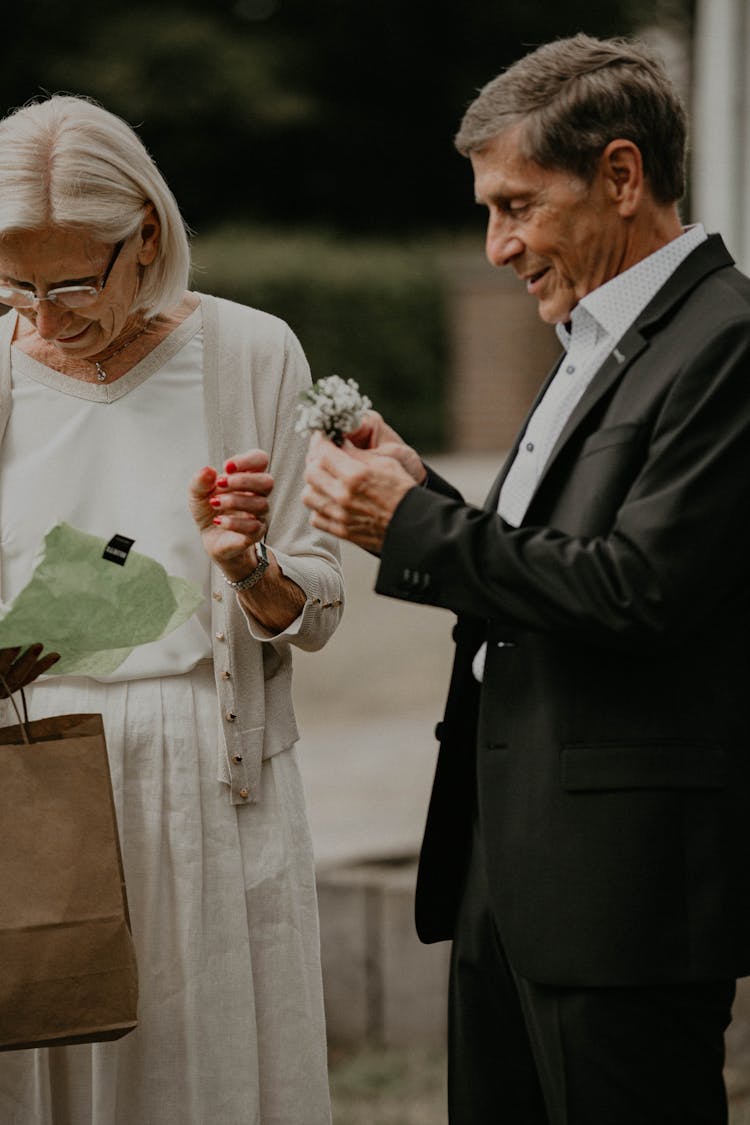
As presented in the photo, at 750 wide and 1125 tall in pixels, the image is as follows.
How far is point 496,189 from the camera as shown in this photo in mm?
2359

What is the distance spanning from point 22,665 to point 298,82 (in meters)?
23.7

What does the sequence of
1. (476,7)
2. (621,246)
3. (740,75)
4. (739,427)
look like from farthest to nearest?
(476,7) → (740,75) → (621,246) → (739,427)

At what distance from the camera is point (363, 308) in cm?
2034

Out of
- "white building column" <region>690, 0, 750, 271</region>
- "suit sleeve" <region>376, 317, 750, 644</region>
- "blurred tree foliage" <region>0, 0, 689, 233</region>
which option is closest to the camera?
"suit sleeve" <region>376, 317, 750, 644</region>

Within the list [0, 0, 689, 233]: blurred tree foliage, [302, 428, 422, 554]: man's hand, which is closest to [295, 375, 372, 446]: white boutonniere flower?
[302, 428, 422, 554]: man's hand

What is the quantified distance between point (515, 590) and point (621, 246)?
509mm

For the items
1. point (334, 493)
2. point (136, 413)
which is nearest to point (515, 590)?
point (334, 493)

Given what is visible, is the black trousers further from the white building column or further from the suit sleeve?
the white building column

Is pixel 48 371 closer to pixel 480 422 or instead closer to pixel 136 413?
pixel 136 413

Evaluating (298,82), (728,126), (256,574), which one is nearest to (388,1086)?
(256,574)

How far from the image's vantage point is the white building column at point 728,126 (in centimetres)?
749

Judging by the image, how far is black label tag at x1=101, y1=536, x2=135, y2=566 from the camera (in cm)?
229

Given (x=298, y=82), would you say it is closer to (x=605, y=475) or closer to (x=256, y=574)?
(x=256, y=574)

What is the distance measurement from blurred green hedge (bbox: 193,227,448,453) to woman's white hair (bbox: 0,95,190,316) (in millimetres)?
16633
